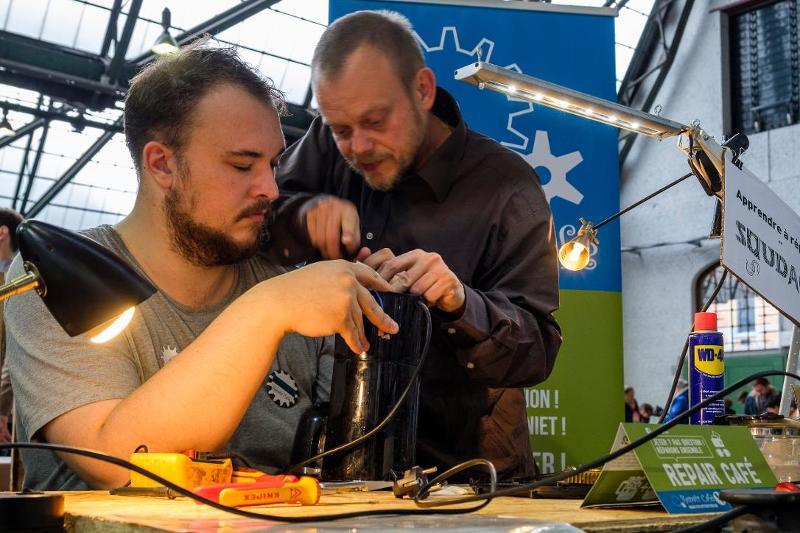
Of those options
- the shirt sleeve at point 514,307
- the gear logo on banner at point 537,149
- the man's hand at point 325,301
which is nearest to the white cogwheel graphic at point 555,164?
the gear logo on banner at point 537,149

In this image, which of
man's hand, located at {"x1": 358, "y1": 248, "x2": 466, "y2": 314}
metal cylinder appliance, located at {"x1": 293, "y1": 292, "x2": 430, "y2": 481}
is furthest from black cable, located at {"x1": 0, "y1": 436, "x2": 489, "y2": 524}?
man's hand, located at {"x1": 358, "y1": 248, "x2": 466, "y2": 314}

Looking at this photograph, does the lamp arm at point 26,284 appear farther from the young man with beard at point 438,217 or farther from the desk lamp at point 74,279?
the young man with beard at point 438,217

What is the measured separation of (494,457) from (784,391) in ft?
1.56

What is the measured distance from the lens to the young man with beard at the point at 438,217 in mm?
1388

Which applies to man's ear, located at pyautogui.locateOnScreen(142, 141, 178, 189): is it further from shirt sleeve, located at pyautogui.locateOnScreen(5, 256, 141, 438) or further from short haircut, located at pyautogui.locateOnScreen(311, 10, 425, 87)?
short haircut, located at pyautogui.locateOnScreen(311, 10, 425, 87)

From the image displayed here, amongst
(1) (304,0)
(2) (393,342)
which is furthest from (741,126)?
(2) (393,342)

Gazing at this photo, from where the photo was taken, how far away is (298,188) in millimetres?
1775

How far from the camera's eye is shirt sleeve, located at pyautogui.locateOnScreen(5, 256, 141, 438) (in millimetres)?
1056

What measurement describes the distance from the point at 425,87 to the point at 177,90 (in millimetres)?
605

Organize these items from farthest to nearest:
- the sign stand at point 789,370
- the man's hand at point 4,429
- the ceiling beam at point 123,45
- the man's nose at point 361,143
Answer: the ceiling beam at point 123,45, the man's hand at point 4,429, the man's nose at point 361,143, the sign stand at point 789,370

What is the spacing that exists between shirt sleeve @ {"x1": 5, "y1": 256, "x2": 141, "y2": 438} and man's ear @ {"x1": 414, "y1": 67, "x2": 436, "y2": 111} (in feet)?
2.75

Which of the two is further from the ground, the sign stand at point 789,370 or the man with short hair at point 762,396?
the sign stand at point 789,370

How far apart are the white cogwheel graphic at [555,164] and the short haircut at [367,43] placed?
1.30 meters

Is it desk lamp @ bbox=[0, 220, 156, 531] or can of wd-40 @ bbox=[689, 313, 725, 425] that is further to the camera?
can of wd-40 @ bbox=[689, 313, 725, 425]
